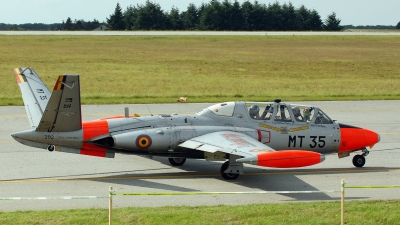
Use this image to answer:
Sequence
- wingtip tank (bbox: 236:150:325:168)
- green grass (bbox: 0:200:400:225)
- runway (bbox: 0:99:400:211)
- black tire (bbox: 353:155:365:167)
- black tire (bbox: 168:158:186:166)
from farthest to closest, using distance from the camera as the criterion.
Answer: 1. black tire (bbox: 353:155:365:167)
2. black tire (bbox: 168:158:186:166)
3. wingtip tank (bbox: 236:150:325:168)
4. runway (bbox: 0:99:400:211)
5. green grass (bbox: 0:200:400:225)

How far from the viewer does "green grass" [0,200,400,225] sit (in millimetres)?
13172

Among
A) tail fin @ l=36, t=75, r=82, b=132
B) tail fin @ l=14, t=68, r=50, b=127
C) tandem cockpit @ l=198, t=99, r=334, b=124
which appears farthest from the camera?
tail fin @ l=14, t=68, r=50, b=127

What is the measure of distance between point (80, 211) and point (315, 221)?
5.08 meters

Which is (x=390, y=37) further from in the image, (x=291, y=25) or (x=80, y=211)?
(x=80, y=211)

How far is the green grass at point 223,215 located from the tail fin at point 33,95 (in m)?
6.02

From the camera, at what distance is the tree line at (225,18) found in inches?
5472

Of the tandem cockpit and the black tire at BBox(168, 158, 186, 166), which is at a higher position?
the tandem cockpit

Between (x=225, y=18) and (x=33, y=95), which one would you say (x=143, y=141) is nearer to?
(x=33, y=95)

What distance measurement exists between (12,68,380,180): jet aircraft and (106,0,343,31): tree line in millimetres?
119403

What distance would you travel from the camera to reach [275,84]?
46906mm

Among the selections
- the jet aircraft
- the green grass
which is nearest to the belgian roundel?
the jet aircraft

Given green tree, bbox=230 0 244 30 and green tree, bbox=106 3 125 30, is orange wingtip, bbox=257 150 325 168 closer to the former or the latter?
green tree, bbox=230 0 244 30

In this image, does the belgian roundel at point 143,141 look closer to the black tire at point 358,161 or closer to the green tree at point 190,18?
the black tire at point 358,161

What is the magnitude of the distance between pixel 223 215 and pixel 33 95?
9.41 m
